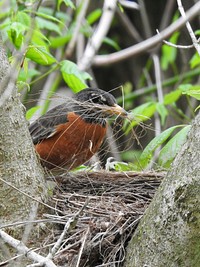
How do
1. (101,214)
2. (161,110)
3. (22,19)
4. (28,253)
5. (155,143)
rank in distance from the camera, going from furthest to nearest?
(161,110) < (22,19) < (155,143) < (101,214) < (28,253)

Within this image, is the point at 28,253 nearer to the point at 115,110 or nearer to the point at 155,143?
the point at 155,143

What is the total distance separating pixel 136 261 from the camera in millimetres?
2703

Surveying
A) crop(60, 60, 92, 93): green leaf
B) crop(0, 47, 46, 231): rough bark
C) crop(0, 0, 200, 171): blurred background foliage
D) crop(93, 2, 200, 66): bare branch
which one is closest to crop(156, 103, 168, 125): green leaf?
crop(0, 0, 200, 171): blurred background foliage

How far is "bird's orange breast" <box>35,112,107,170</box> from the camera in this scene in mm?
4184

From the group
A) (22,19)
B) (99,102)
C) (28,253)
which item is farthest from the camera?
(99,102)

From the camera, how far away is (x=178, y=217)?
2.57 meters

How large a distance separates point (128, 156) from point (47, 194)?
8.98ft

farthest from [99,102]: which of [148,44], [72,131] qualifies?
[148,44]

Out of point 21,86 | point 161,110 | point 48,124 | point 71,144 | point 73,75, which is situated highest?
point 21,86

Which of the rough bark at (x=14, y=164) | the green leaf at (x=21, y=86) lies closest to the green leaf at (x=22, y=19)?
the green leaf at (x=21, y=86)

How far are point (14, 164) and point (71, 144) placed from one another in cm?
124

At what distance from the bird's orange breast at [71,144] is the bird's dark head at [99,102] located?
116 mm

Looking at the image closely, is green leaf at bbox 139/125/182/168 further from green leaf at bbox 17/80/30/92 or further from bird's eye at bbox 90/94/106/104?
green leaf at bbox 17/80/30/92

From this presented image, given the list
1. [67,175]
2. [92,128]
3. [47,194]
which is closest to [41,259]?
[47,194]
